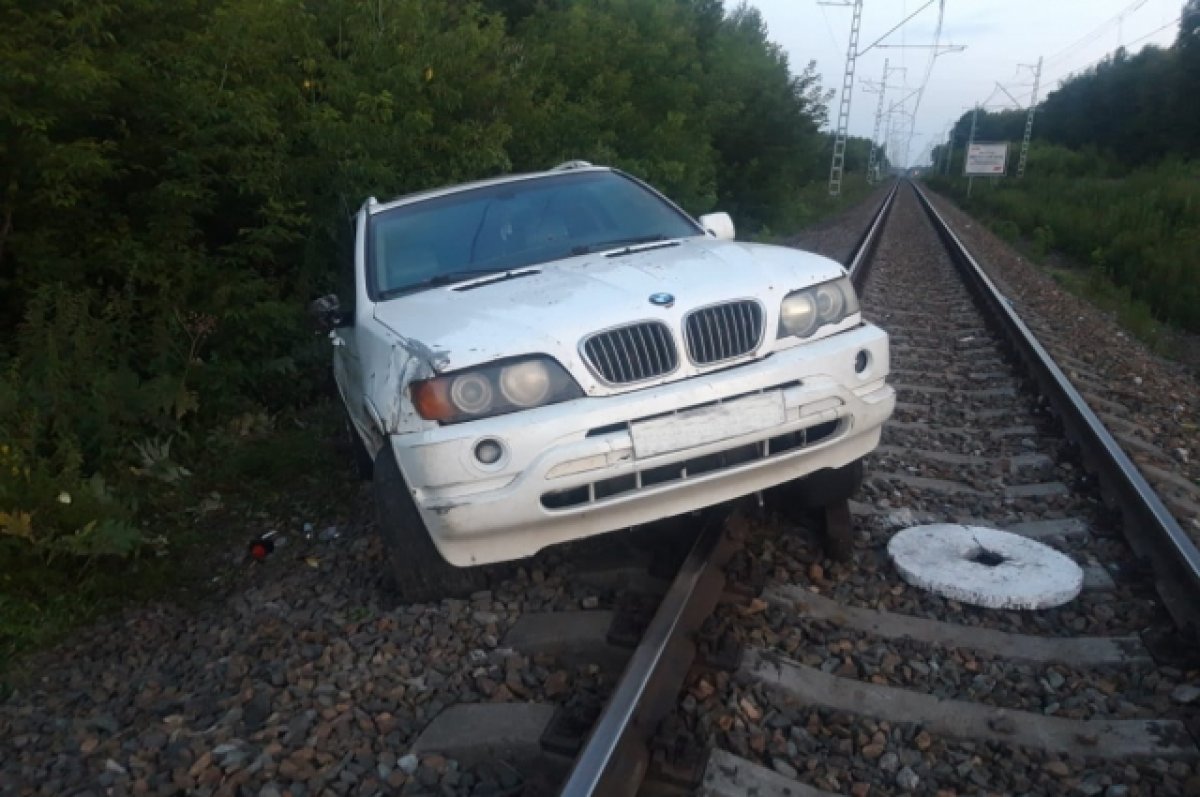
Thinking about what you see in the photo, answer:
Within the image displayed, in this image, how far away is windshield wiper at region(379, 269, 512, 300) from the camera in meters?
4.64

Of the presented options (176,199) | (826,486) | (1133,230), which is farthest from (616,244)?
(1133,230)

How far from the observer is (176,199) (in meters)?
7.19

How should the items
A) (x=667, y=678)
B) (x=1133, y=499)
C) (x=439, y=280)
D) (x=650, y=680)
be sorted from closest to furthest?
1. (x=650, y=680)
2. (x=667, y=678)
3. (x=1133, y=499)
4. (x=439, y=280)

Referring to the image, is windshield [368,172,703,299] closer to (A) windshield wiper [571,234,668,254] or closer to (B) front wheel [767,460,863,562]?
(A) windshield wiper [571,234,668,254]

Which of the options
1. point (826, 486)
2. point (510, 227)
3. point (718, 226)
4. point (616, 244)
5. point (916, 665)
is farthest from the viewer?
point (718, 226)

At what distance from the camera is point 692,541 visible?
4.27 meters

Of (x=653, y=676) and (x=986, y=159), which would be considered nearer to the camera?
(x=653, y=676)

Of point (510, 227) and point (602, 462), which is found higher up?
point (510, 227)

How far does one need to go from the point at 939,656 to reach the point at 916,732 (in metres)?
0.49

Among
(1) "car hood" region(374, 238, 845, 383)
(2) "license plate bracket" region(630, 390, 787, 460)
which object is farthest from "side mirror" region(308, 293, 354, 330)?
(2) "license plate bracket" region(630, 390, 787, 460)

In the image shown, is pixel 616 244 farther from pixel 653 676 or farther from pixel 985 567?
pixel 653 676

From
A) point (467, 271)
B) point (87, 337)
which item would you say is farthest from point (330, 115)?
point (467, 271)

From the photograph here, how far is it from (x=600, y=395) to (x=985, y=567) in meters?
1.70

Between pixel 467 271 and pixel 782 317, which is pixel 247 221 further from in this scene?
pixel 782 317
